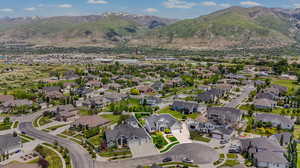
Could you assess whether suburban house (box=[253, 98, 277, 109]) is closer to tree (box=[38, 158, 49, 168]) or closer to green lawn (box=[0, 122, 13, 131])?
tree (box=[38, 158, 49, 168])

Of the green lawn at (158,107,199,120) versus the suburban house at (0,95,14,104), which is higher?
the suburban house at (0,95,14,104)

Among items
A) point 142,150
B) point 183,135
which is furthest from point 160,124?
point 142,150

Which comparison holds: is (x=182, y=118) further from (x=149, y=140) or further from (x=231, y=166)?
(x=231, y=166)

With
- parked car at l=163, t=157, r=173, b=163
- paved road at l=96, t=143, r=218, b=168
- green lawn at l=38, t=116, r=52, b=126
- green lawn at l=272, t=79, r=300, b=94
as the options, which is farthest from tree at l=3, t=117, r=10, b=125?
green lawn at l=272, t=79, r=300, b=94

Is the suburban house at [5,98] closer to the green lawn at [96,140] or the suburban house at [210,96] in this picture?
Result: the green lawn at [96,140]

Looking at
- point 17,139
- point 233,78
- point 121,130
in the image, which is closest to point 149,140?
point 121,130

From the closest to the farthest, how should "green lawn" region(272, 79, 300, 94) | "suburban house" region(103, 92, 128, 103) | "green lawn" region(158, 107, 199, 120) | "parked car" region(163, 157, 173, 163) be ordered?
"parked car" region(163, 157, 173, 163) → "green lawn" region(158, 107, 199, 120) → "suburban house" region(103, 92, 128, 103) → "green lawn" region(272, 79, 300, 94)

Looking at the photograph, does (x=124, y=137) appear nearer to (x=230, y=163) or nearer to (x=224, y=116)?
(x=230, y=163)
